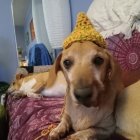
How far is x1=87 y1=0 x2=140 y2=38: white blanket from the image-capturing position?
162 cm

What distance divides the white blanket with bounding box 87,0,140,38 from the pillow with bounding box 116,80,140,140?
1.90 feet

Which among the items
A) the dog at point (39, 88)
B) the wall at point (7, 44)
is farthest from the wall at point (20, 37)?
the dog at point (39, 88)

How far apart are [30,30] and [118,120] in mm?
2817

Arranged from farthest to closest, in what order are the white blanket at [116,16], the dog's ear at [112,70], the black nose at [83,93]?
the white blanket at [116,16], the dog's ear at [112,70], the black nose at [83,93]

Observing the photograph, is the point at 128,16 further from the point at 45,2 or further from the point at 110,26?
the point at 45,2

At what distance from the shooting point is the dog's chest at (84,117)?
104cm

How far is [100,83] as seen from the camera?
0.95 m

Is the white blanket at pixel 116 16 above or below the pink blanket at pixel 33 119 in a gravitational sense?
above

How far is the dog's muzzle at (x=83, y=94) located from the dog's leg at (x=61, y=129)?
197mm

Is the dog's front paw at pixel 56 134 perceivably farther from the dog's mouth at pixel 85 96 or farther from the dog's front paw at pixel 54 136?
the dog's mouth at pixel 85 96

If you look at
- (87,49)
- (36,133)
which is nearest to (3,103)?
(36,133)

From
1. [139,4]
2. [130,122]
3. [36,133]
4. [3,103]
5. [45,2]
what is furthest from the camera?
[45,2]

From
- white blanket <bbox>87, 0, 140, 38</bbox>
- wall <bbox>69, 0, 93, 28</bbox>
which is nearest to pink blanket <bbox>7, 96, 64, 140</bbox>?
white blanket <bbox>87, 0, 140, 38</bbox>

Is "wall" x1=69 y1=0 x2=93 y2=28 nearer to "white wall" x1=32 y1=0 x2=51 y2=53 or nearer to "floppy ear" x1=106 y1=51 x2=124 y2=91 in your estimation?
"white wall" x1=32 y1=0 x2=51 y2=53
